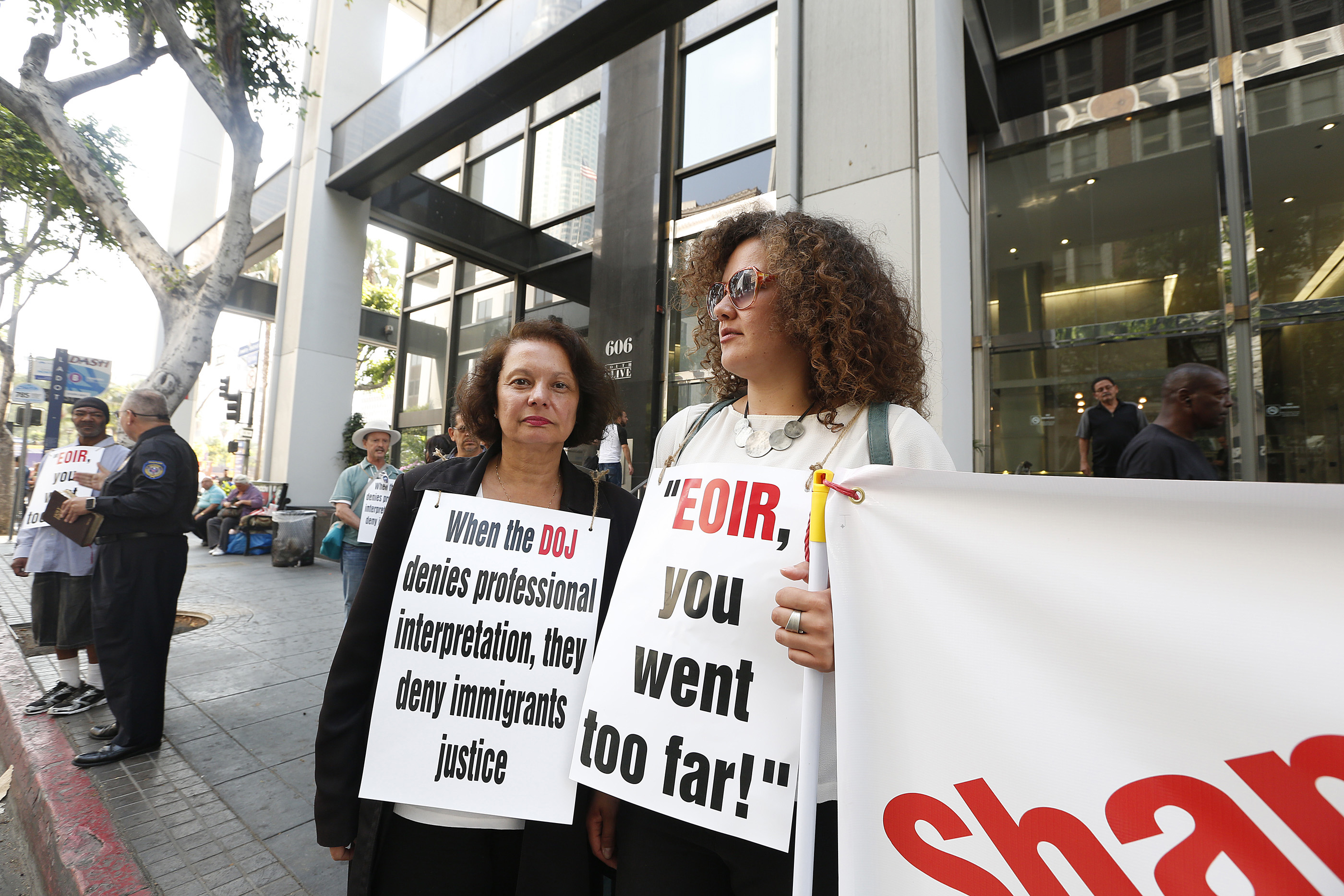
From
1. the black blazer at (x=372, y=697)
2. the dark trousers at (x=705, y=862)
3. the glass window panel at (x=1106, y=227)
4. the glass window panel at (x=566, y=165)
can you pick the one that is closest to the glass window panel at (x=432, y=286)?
the glass window panel at (x=566, y=165)

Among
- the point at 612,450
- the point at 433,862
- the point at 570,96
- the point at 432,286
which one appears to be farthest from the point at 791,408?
the point at 432,286

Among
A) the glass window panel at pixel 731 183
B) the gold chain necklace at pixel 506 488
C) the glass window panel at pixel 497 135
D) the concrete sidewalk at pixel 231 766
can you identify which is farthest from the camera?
the glass window panel at pixel 497 135

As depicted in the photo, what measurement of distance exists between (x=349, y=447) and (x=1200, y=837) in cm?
1390

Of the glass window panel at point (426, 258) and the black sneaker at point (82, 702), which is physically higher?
the glass window panel at point (426, 258)

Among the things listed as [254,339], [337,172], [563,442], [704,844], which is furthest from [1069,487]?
[254,339]

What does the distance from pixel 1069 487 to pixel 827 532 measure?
39 cm

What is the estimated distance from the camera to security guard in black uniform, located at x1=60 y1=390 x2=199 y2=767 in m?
3.41

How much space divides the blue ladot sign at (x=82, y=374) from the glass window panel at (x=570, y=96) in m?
10.6

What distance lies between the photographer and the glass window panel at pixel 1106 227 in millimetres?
6980

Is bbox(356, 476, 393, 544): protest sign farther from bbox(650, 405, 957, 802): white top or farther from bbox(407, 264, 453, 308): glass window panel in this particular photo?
bbox(407, 264, 453, 308): glass window panel

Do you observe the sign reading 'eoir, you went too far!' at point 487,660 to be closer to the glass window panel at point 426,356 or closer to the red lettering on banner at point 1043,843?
the red lettering on banner at point 1043,843

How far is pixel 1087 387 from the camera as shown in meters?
7.28

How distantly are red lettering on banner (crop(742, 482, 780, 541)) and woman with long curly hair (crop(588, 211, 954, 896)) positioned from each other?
10 centimetres

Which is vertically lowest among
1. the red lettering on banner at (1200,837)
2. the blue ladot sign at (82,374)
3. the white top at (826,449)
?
the red lettering on banner at (1200,837)
